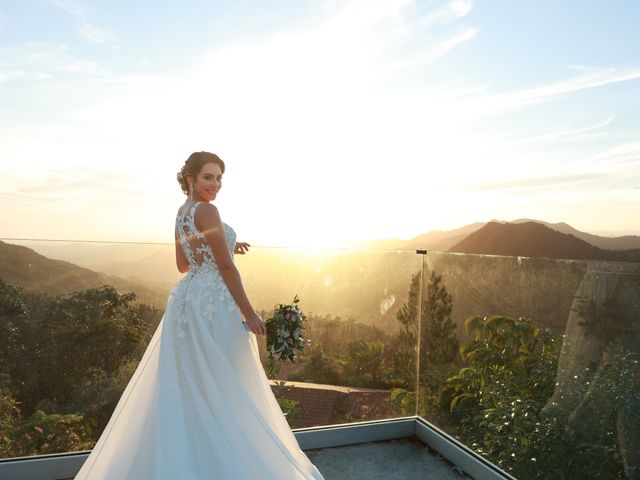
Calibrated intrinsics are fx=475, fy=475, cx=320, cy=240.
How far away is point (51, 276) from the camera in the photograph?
3100mm

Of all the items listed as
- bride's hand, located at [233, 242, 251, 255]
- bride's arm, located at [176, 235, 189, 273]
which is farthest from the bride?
bride's hand, located at [233, 242, 251, 255]

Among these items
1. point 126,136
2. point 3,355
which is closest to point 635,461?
point 3,355

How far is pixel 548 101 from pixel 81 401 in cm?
1728

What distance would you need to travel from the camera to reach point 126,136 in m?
10.5

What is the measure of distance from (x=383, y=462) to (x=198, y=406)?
5.42 feet

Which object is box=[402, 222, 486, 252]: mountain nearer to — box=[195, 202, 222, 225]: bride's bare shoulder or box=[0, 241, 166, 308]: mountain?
box=[0, 241, 166, 308]: mountain

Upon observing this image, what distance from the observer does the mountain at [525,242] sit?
35.2 metres

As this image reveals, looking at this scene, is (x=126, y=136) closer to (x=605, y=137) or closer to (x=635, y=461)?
(x=635, y=461)

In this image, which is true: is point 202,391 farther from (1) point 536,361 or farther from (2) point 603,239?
(2) point 603,239

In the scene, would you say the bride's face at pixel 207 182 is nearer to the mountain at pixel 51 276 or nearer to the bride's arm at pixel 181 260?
the bride's arm at pixel 181 260

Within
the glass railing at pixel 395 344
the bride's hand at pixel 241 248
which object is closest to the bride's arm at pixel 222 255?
the glass railing at pixel 395 344

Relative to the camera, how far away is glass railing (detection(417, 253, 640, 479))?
240 centimetres

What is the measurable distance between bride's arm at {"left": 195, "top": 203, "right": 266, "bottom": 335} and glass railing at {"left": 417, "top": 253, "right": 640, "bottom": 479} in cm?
169

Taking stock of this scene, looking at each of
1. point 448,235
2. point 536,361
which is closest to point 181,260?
point 536,361
